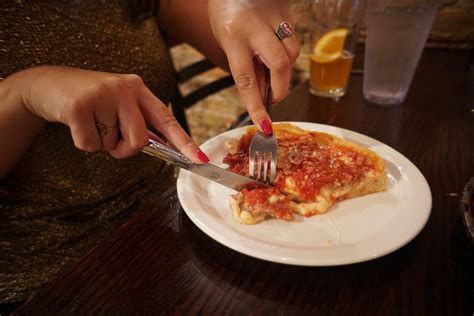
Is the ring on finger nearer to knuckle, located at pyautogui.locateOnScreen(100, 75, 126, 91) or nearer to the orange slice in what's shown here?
knuckle, located at pyautogui.locateOnScreen(100, 75, 126, 91)

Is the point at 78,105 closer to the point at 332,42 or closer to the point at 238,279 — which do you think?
the point at 238,279

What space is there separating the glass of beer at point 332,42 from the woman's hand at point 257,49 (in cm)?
53

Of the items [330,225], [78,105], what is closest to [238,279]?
[330,225]

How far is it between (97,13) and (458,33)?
1.75 meters

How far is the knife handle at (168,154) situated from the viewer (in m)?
0.76

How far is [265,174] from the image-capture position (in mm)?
844

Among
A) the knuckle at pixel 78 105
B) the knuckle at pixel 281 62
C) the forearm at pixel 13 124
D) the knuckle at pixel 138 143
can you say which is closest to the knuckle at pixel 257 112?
the knuckle at pixel 281 62

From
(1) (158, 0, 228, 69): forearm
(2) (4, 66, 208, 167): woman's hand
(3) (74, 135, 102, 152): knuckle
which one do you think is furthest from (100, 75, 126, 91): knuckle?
(1) (158, 0, 228, 69): forearm

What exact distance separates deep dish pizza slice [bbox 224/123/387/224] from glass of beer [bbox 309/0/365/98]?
483 millimetres

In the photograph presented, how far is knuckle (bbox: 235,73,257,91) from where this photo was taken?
0.83 m

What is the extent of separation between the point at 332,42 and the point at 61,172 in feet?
3.53

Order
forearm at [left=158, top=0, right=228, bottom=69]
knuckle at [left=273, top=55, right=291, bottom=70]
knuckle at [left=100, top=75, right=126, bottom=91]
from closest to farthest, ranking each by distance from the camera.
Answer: knuckle at [left=100, top=75, right=126, bottom=91], knuckle at [left=273, top=55, right=291, bottom=70], forearm at [left=158, top=0, right=228, bottom=69]

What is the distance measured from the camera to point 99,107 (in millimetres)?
682

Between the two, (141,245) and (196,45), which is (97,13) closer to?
(196,45)
